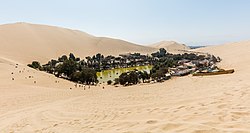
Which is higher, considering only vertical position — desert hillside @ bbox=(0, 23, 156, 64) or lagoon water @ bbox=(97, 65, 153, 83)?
desert hillside @ bbox=(0, 23, 156, 64)

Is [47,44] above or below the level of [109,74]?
above

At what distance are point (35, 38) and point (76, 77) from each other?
7474 cm

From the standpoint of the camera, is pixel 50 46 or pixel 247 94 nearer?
pixel 247 94

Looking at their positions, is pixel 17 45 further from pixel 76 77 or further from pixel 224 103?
pixel 224 103

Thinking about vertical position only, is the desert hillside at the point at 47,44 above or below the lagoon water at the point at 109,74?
above

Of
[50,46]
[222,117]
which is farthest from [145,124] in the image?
[50,46]

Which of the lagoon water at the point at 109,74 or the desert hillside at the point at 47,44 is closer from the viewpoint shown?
the lagoon water at the point at 109,74

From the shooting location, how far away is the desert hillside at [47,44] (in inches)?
3355

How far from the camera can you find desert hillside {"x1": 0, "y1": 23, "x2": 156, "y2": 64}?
85206 millimetres

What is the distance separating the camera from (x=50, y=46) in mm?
99750

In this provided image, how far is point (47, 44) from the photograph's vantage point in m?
101

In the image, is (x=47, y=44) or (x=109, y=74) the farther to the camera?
(x=47, y=44)

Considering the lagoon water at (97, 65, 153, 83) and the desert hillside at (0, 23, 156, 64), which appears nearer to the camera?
the lagoon water at (97, 65, 153, 83)

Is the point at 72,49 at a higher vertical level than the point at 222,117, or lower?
higher
